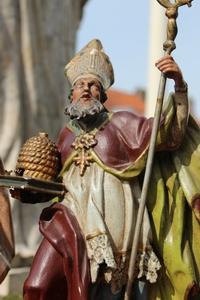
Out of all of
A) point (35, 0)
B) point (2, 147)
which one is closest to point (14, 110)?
point (2, 147)

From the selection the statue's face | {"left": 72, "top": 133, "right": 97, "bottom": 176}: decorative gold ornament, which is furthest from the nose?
{"left": 72, "top": 133, "right": 97, "bottom": 176}: decorative gold ornament

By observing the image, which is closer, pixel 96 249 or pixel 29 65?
pixel 96 249

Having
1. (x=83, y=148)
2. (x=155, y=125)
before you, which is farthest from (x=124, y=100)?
(x=155, y=125)

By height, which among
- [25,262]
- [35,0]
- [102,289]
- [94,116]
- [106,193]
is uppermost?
[35,0]

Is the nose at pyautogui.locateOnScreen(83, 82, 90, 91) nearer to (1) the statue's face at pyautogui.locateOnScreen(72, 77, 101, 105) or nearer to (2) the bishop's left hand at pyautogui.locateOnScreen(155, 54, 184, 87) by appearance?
(1) the statue's face at pyautogui.locateOnScreen(72, 77, 101, 105)

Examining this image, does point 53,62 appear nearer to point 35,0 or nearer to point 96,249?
point 35,0

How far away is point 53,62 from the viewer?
30.4ft

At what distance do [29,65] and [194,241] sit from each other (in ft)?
15.1

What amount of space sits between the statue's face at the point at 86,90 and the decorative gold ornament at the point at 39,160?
23 cm

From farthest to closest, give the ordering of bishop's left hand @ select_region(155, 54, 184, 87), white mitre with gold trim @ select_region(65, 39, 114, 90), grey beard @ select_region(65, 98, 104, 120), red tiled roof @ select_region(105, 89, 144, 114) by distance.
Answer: red tiled roof @ select_region(105, 89, 144, 114), white mitre with gold trim @ select_region(65, 39, 114, 90), grey beard @ select_region(65, 98, 104, 120), bishop's left hand @ select_region(155, 54, 184, 87)

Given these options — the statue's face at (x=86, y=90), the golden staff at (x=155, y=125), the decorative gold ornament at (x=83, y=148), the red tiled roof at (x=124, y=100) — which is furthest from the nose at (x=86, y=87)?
the red tiled roof at (x=124, y=100)

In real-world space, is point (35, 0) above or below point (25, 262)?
above

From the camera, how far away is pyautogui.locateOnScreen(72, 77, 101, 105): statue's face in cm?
459

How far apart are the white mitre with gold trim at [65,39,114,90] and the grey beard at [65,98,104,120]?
0.13 metres
